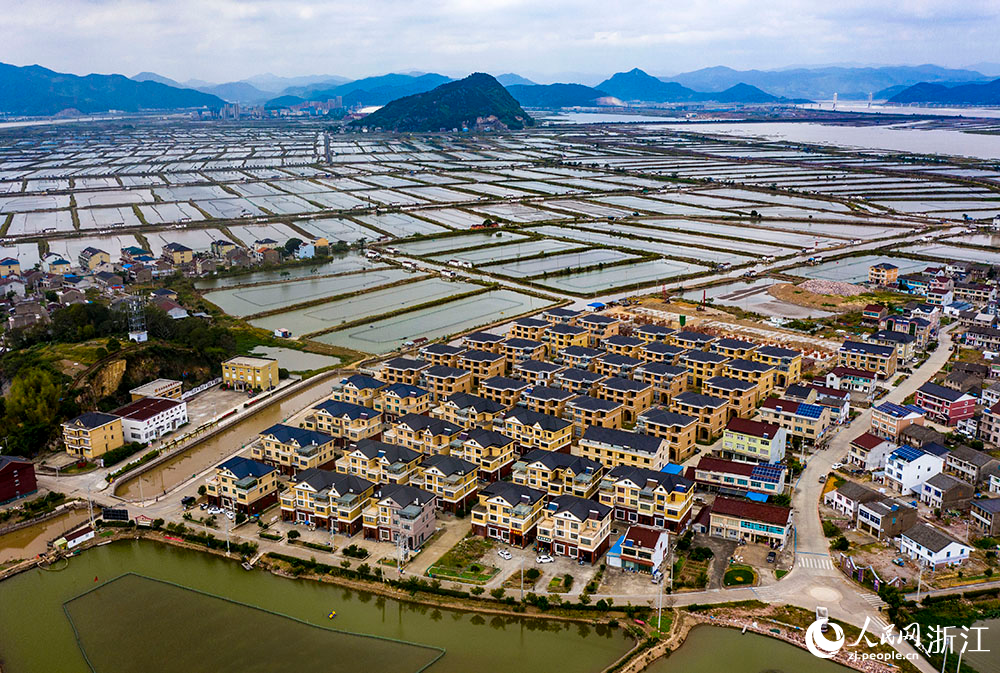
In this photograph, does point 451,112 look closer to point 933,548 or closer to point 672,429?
point 672,429

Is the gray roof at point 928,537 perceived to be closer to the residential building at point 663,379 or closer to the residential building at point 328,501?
the residential building at point 663,379

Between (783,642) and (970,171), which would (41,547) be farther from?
(970,171)

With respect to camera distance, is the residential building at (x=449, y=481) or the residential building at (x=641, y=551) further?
the residential building at (x=449, y=481)

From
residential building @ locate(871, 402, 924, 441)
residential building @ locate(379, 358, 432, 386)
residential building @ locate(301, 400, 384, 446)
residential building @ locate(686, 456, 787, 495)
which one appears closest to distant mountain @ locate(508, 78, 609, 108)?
residential building @ locate(379, 358, 432, 386)

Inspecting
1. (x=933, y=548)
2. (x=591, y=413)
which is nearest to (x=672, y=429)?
(x=591, y=413)

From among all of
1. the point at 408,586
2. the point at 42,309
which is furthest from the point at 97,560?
the point at 42,309

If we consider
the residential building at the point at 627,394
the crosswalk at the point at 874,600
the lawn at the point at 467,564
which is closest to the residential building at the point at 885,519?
the crosswalk at the point at 874,600
